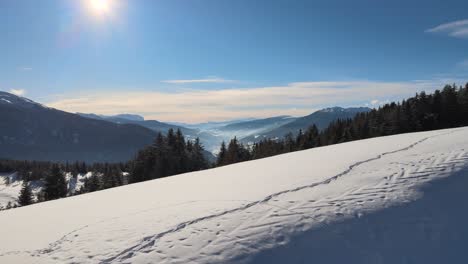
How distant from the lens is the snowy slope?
26.3 feet

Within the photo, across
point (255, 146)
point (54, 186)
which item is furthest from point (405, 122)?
point (54, 186)

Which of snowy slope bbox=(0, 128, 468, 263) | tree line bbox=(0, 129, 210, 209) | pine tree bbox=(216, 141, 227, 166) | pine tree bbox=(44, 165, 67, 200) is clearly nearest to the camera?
snowy slope bbox=(0, 128, 468, 263)

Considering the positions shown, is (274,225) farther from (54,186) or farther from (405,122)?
(405,122)

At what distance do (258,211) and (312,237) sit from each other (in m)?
1.99

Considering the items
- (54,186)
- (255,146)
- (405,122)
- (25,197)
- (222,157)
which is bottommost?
(25,197)

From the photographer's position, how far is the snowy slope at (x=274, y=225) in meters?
8.01

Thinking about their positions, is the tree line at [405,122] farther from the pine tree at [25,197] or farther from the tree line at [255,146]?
the pine tree at [25,197]

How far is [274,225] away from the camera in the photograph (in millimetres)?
9000

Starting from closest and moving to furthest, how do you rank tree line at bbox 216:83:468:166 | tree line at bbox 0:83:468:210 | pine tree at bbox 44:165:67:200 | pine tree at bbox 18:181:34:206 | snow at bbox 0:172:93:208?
pine tree at bbox 44:165:67:200 → pine tree at bbox 18:181:34:206 → tree line at bbox 0:83:468:210 → tree line at bbox 216:83:468:166 → snow at bbox 0:172:93:208

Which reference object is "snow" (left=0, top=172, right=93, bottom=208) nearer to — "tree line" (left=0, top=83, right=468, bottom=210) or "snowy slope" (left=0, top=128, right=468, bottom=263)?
"tree line" (left=0, top=83, right=468, bottom=210)

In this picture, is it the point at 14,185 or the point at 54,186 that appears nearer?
the point at 54,186

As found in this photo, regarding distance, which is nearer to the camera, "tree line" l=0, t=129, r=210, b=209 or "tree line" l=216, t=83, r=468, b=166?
"tree line" l=0, t=129, r=210, b=209

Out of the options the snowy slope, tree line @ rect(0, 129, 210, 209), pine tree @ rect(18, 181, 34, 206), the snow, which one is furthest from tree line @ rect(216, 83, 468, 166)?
the snow

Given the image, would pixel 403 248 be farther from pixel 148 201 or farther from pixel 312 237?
pixel 148 201
